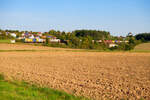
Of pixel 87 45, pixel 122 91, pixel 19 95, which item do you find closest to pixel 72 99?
pixel 19 95

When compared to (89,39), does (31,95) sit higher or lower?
lower

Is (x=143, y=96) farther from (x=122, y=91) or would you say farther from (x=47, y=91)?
(x=47, y=91)

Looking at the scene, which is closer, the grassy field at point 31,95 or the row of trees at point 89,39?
the grassy field at point 31,95

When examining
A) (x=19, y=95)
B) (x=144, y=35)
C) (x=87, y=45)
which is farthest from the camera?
(x=144, y=35)

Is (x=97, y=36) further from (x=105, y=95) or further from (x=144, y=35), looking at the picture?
(x=105, y=95)

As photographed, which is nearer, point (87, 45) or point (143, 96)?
point (143, 96)

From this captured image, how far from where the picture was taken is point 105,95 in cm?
922

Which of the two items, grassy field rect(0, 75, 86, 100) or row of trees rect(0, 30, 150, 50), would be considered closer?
grassy field rect(0, 75, 86, 100)

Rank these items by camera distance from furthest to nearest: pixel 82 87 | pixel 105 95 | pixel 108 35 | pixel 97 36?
pixel 108 35 → pixel 97 36 → pixel 82 87 → pixel 105 95

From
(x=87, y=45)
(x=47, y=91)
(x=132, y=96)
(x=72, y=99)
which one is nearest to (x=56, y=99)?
(x=72, y=99)

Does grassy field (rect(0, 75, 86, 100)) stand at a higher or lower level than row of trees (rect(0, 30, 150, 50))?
lower

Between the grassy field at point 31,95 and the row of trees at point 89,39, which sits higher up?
the row of trees at point 89,39

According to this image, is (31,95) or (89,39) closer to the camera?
(31,95)

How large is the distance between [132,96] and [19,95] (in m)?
4.74
